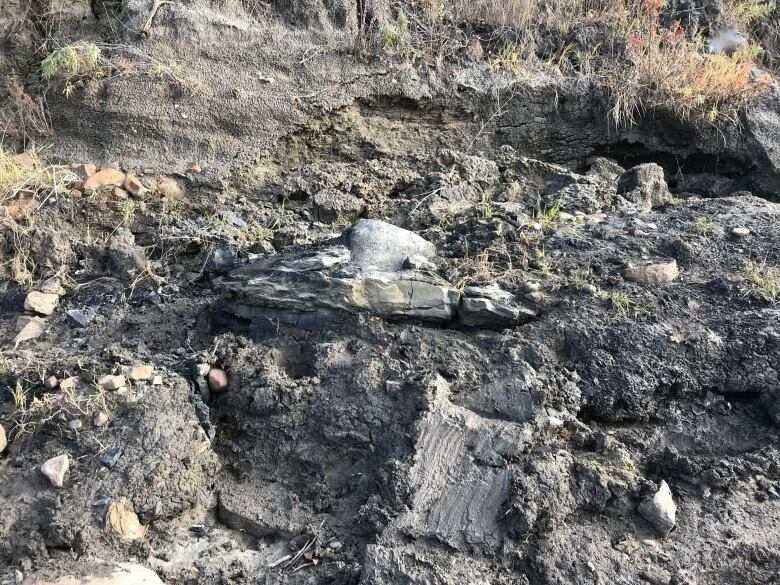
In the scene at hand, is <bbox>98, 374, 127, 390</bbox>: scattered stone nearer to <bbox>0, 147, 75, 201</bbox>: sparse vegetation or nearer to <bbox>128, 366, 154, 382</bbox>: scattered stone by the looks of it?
<bbox>128, 366, 154, 382</bbox>: scattered stone

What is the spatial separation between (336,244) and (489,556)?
1.40 meters

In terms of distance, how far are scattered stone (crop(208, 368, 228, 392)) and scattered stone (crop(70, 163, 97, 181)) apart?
61.2 inches

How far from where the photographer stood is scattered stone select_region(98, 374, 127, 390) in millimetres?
2465

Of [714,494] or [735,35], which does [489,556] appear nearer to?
[714,494]

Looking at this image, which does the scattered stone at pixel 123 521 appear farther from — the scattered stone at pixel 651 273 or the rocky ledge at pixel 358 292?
the scattered stone at pixel 651 273

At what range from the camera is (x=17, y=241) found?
320 centimetres

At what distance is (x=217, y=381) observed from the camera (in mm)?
2598

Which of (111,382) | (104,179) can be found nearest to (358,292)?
(111,382)

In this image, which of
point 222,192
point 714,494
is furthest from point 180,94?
point 714,494

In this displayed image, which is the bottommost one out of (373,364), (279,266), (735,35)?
(373,364)

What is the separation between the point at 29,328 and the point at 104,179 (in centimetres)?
98

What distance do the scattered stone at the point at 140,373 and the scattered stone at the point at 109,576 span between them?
25.7 inches

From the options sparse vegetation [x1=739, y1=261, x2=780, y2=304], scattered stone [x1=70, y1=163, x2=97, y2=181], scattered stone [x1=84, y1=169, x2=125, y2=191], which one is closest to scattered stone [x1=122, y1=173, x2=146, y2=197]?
scattered stone [x1=84, y1=169, x2=125, y2=191]

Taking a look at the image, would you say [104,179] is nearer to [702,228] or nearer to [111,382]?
[111,382]
